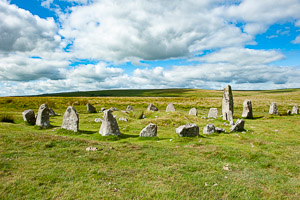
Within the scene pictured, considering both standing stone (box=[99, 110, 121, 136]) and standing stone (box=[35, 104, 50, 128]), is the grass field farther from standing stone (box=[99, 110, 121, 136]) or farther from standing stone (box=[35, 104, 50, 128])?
standing stone (box=[35, 104, 50, 128])

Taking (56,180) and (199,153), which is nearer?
(56,180)

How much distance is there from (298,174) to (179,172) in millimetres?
5620

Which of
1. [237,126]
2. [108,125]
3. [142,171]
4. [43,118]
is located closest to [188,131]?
[237,126]

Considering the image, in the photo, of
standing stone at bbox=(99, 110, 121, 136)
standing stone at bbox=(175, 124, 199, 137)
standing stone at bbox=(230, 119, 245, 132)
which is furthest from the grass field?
standing stone at bbox=(230, 119, 245, 132)

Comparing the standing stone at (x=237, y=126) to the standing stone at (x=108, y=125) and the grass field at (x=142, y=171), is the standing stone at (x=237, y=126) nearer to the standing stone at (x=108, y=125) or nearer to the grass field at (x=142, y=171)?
the grass field at (x=142, y=171)

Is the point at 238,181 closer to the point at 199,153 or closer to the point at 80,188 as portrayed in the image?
the point at 199,153

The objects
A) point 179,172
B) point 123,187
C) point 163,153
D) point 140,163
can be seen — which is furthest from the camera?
point 163,153

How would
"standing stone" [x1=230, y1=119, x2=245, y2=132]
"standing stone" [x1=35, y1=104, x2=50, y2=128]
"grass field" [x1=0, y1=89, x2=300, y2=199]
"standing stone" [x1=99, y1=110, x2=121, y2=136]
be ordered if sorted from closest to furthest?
"grass field" [x1=0, y1=89, x2=300, y2=199] → "standing stone" [x1=99, y1=110, x2=121, y2=136] → "standing stone" [x1=230, y1=119, x2=245, y2=132] → "standing stone" [x1=35, y1=104, x2=50, y2=128]

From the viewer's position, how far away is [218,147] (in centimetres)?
1114

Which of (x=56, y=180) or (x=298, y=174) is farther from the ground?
(x=56, y=180)

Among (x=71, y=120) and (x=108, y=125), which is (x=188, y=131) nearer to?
(x=108, y=125)

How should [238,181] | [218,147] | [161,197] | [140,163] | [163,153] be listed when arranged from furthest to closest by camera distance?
[218,147], [163,153], [140,163], [238,181], [161,197]

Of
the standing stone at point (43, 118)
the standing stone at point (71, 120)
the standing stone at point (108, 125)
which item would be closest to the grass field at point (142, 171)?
the standing stone at point (108, 125)

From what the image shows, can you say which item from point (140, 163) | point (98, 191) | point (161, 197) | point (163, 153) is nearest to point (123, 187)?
point (98, 191)
